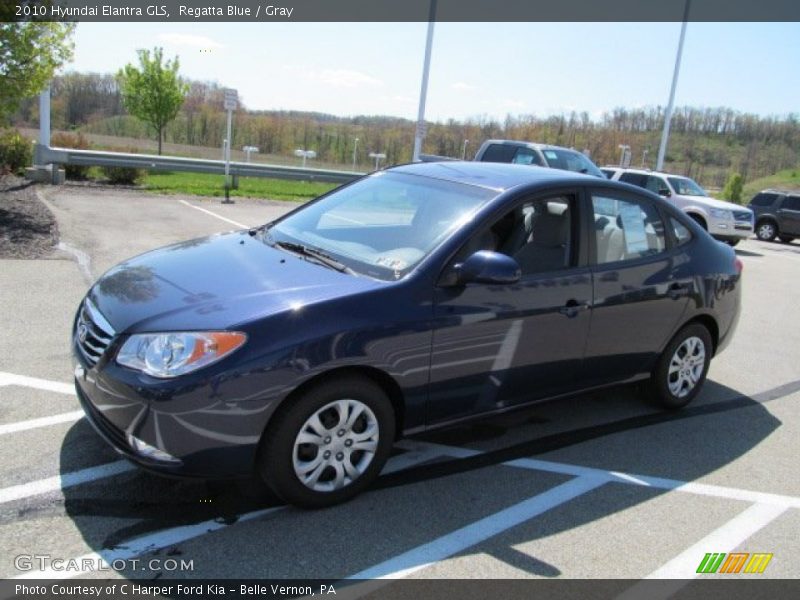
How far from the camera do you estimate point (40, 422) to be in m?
4.01

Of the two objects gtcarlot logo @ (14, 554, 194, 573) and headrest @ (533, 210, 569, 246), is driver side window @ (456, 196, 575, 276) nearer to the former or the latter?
headrest @ (533, 210, 569, 246)

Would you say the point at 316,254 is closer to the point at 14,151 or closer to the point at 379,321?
the point at 379,321

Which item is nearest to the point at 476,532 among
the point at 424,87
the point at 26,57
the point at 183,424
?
the point at 183,424

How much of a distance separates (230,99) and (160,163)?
248cm

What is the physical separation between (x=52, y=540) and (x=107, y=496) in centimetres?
40

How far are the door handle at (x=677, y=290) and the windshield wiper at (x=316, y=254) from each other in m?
2.54

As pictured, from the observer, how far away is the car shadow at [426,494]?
119 inches

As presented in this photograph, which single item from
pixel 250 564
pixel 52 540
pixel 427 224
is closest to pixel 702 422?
pixel 427 224

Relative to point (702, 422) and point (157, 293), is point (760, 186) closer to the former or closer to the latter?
point (702, 422)

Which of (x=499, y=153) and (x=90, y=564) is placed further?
(x=499, y=153)

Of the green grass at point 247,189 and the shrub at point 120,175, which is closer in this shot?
the shrub at point 120,175

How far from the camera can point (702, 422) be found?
5105mm

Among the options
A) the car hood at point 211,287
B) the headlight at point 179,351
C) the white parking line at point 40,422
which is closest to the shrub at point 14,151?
the white parking line at point 40,422

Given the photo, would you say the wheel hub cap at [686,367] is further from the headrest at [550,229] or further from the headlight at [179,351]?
the headlight at [179,351]
